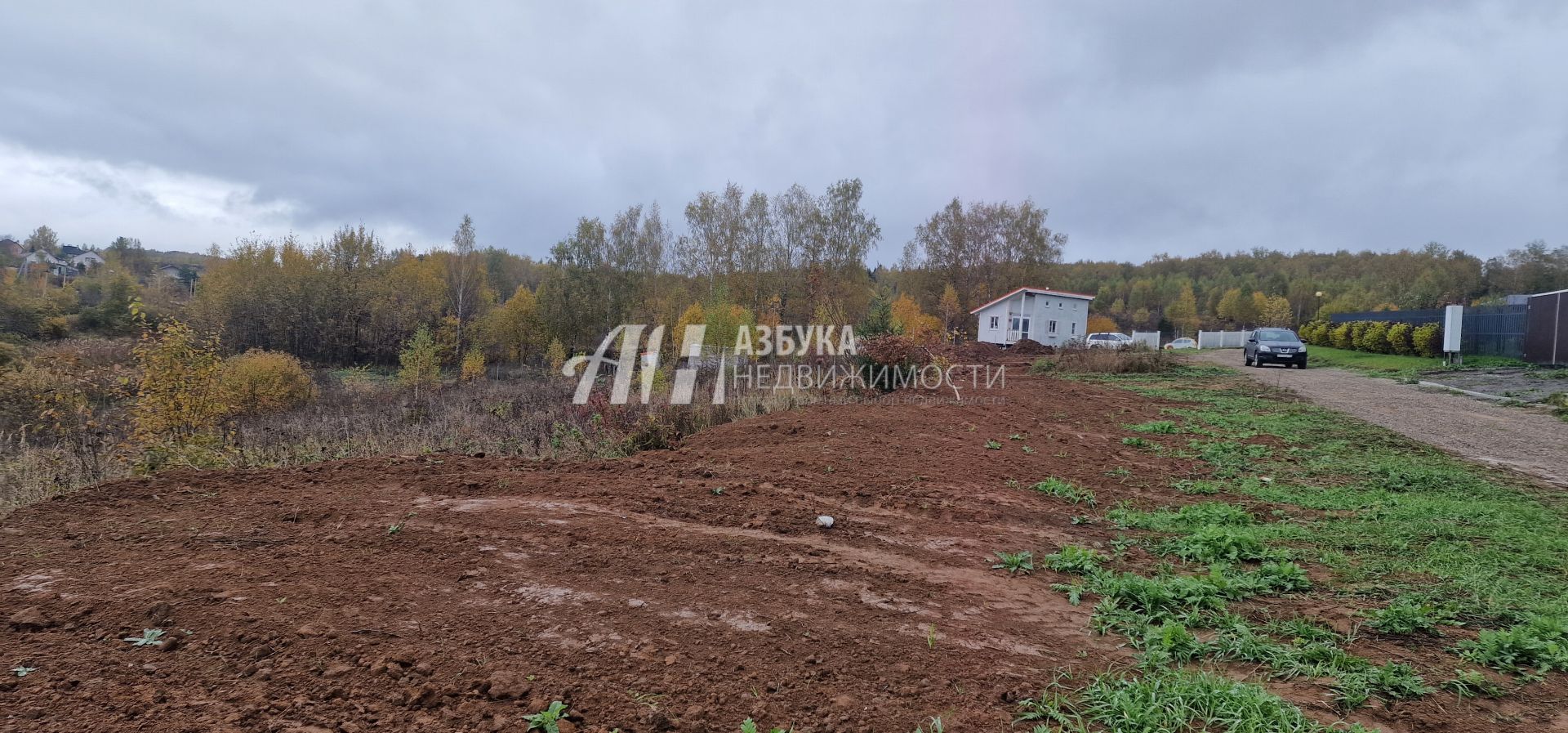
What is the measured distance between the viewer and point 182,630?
2.54 metres

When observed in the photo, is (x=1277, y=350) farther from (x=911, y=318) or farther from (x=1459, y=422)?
(x=911, y=318)

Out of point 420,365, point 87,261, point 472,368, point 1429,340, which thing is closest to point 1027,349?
point 1429,340

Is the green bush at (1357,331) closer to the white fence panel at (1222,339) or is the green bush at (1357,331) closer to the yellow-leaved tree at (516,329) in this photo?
the white fence panel at (1222,339)

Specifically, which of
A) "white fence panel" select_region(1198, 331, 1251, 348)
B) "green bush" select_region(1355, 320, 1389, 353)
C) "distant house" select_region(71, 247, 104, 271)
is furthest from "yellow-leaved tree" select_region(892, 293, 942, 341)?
"distant house" select_region(71, 247, 104, 271)

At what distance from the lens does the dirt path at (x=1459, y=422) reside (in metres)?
6.45

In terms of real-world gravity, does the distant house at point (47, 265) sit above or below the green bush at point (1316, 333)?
→ above

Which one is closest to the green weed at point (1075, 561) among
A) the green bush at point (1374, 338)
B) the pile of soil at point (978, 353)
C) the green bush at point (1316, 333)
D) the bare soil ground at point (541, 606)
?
the bare soil ground at point (541, 606)

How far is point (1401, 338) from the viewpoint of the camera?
75.7 feet

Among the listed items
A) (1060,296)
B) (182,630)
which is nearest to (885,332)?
(182,630)

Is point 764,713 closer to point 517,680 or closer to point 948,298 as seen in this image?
point 517,680

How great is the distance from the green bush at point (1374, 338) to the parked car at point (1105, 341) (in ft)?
28.0

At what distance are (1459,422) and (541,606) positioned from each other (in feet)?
41.1

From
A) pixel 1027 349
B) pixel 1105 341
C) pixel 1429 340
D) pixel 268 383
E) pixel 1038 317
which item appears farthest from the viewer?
pixel 1038 317

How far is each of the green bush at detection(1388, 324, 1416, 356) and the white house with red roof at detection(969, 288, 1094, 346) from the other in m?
12.3
